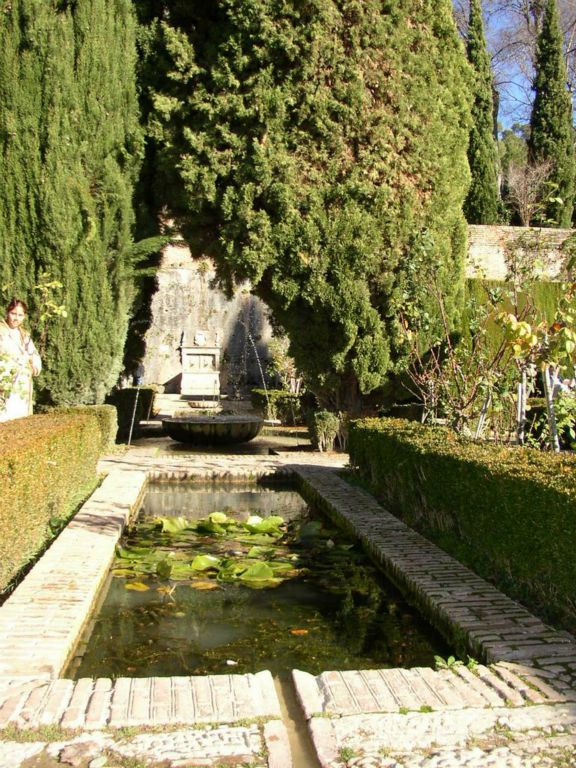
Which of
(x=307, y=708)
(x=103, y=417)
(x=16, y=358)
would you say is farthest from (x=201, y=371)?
(x=307, y=708)

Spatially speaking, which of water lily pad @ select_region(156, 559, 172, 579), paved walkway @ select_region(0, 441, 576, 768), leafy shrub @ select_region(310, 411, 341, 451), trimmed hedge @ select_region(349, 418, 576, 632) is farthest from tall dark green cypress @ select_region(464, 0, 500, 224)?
paved walkway @ select_region(0, 441, 576, 768)

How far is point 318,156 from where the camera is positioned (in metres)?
9.62

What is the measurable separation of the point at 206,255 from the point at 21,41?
3.45m

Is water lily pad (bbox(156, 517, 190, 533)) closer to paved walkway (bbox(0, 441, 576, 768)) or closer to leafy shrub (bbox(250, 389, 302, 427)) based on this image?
paved walkway (bbox(0, 441, 576, 768))

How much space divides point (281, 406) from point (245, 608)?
12.0 metres

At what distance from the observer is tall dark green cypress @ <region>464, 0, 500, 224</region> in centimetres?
2130

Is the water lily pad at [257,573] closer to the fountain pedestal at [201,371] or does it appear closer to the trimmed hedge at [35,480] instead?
the trimmed hedge at [35,480]

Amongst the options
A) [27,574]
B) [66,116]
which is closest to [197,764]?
[27,574]

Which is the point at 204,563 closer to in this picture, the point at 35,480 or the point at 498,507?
the point at 35,480

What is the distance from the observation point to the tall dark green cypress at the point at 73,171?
8.92 metres

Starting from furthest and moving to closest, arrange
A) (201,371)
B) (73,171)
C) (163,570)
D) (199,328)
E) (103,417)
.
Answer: (199,328), (201,371), (103,417), (73,171), (163,570)

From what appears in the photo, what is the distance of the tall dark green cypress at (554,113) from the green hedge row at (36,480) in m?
19.6

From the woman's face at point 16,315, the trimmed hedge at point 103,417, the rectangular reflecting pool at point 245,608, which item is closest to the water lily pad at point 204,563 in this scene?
the rectangular reflecting pool at point 245,608

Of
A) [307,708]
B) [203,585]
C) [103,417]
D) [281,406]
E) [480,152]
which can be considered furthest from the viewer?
[480,152]
